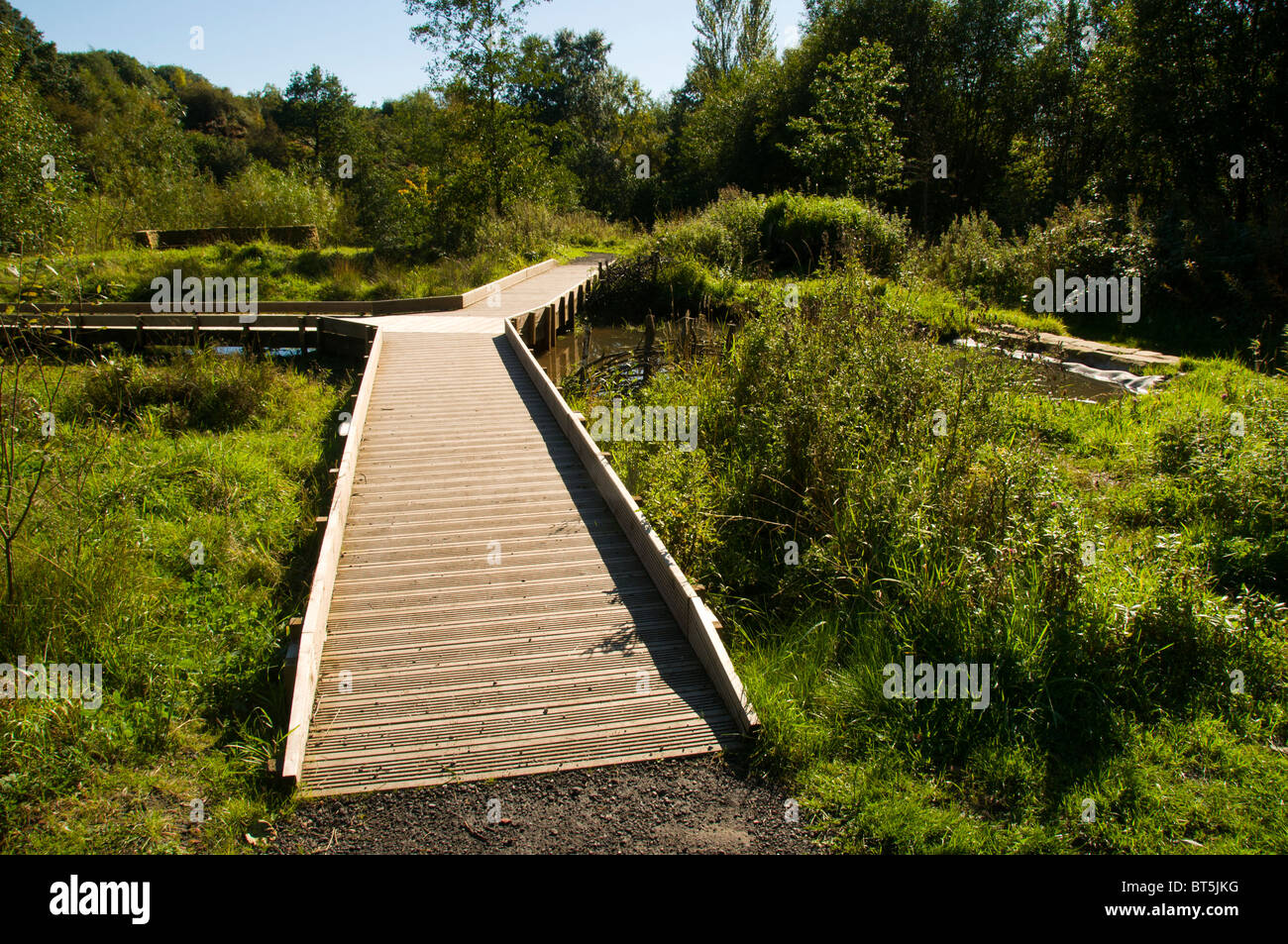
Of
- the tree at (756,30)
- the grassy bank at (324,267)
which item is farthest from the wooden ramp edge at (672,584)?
the tree at (756,30)

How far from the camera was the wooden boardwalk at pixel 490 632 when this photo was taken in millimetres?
3885

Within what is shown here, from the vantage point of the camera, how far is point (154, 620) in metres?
4.91

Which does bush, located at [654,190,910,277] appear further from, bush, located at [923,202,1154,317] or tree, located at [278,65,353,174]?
tree, located at [278,65,353,174]

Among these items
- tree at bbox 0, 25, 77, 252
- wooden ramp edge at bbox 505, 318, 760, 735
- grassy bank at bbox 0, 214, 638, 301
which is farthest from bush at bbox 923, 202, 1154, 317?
tree at bbox 0, 25, 77, 252

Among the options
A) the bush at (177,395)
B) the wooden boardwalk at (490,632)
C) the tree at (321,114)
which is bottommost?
the wooden boardwalk at (490,632)

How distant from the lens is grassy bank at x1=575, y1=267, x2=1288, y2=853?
11.7 feet

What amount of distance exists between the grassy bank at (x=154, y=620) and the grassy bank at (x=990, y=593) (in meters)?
2.85

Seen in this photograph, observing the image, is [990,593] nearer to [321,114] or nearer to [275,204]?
[275,204]

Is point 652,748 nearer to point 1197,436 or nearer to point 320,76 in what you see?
point 1197,436

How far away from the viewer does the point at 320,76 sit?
44.5 metres

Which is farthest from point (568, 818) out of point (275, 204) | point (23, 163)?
point (275, 204)

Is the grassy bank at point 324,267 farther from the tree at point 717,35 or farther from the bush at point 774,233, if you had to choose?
the tree at point 717,35

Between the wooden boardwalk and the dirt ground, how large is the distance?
0.11m
